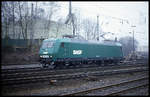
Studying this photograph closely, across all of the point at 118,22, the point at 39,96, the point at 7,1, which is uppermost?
the point at 118,22

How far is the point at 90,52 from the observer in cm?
2142

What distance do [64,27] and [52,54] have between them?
12767mm

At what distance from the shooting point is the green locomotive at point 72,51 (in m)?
17.9

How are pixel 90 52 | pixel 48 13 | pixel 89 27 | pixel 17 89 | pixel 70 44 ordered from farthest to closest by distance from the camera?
pixel 89 27 < pixel 48 13 < pixel 90 52 < pixel 70 44 < pixel 17 89

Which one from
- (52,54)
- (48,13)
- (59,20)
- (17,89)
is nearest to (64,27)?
(59,20)

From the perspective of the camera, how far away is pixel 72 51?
19.3 metres

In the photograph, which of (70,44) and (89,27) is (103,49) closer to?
(70,44)

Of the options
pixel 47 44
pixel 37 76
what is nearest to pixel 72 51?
pixel 47 44

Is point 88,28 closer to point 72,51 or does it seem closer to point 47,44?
point 72,51

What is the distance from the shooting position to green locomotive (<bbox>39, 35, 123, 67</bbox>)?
1788 centimetres

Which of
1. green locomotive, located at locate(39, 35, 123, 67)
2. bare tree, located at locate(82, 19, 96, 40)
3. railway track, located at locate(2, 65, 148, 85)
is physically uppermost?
bare tree, located at locate(82, 19, 96, 40)

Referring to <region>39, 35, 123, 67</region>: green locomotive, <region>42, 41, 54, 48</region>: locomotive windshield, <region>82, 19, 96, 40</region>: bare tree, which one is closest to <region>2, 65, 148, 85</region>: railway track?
<region>39, 35, 123, 67</region>: green locomotive

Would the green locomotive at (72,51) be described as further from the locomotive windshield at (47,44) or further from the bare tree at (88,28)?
the bare tree at (88,28)

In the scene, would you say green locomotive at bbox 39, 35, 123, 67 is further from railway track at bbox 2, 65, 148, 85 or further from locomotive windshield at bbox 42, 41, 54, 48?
railway track at bbox 2, 65, 148, 85
